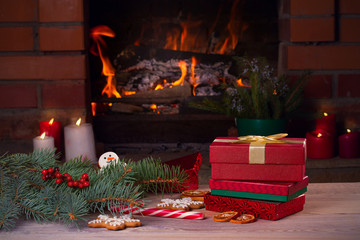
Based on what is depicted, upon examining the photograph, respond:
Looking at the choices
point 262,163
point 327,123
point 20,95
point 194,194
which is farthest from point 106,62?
point 262,163

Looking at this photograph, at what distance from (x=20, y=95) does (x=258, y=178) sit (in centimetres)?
162

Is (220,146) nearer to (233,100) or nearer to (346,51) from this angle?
(233,100)

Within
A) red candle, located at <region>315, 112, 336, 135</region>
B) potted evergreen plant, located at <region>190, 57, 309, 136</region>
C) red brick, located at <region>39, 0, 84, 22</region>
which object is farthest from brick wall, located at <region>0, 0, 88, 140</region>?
red candle, located at <region>315, 112, 336, 135</region>

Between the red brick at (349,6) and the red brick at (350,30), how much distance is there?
35mm

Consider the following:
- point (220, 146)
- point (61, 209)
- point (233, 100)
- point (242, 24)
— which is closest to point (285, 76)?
point (233, 100)

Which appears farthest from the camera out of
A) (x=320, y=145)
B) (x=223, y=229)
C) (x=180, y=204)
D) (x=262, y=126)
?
(x=320, y=145)

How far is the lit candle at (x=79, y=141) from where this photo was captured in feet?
6.81

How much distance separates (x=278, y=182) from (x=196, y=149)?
158 cm

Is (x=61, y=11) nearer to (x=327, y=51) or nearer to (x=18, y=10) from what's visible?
(x=18, y=10)

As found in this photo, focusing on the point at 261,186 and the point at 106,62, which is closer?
the point at 261,186

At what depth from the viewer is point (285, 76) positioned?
2.21m

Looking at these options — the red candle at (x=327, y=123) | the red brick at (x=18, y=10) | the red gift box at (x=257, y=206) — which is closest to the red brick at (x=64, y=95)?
the red brick at (x=18, y=10)

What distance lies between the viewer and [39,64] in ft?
7.38

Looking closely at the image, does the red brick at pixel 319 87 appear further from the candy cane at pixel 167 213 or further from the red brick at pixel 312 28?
the candy cane at pixel 167 213
